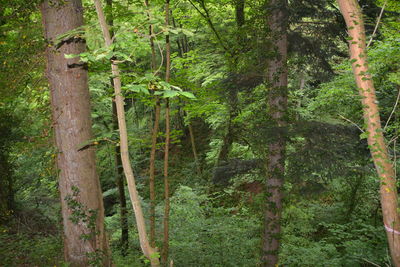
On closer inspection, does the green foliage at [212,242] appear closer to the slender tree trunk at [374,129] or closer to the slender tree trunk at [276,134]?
the slender tree trunk at [276,134]

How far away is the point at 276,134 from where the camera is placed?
6.49 m

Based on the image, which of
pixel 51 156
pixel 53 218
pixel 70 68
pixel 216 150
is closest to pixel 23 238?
pixel 53 218

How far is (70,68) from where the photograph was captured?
4527 millimetres

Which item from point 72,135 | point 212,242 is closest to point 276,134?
point 212,242

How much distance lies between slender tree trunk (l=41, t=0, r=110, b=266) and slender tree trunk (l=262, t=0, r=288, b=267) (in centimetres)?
377

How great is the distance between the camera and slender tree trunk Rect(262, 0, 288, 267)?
21.9 ft

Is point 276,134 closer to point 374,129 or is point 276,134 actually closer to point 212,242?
point 374,129

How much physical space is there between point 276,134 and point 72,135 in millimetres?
4002

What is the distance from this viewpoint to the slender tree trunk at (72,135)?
4473mm

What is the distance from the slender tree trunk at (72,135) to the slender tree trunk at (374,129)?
4533 mm

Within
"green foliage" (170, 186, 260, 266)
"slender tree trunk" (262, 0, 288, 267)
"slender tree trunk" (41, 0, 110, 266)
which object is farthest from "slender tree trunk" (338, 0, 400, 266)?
"slender tree trunk" (41, 0, 110, 266)

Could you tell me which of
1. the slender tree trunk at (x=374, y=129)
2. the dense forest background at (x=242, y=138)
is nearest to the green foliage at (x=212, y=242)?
the dense forest background at (x=242, y=138)

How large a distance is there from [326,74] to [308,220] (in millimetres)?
5327

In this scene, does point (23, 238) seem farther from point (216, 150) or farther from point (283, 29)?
point (216, 150)
